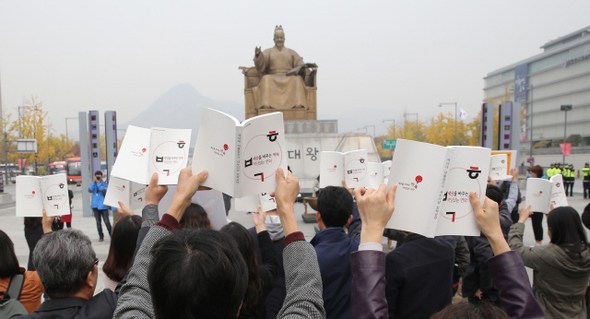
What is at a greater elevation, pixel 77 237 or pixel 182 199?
pixel 182 199

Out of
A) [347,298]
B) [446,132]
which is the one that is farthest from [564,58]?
[347,298]

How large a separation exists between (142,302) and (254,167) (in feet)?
2.34

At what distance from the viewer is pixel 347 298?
2145mm

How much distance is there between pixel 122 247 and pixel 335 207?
4.09 ft

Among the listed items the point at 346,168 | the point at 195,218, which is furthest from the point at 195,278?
the point at 346,168

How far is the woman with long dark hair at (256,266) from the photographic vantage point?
1.60 m

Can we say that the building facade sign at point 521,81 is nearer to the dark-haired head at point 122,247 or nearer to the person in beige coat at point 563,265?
the person in beige coat at point 563,265

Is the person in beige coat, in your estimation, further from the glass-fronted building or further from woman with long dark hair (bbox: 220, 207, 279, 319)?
the glass-fronted building

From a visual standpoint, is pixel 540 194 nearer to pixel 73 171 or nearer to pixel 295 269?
pixel 295 269

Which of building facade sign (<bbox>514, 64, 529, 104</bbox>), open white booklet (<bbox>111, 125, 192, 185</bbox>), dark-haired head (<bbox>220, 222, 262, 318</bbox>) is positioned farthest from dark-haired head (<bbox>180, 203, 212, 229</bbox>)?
building facade sign (<bbox>514, 64, 529, 104</bbox>)

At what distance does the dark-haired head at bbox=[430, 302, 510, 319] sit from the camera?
1.04 m

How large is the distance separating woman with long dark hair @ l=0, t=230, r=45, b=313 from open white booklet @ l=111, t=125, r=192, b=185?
0.67m

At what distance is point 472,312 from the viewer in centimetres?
105

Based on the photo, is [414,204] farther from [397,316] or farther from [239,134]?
[239,134]
